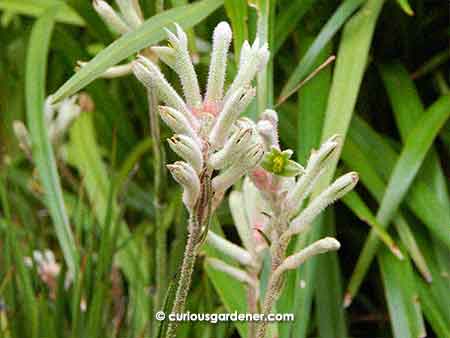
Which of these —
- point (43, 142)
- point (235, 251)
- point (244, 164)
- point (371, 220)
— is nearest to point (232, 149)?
point (244, 164)

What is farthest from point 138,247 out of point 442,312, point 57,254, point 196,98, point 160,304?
point 196,98

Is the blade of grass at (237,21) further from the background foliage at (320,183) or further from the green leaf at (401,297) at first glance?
the green leaf at (401,297)

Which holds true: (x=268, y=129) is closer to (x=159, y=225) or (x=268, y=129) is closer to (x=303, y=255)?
(x=303, y=255)

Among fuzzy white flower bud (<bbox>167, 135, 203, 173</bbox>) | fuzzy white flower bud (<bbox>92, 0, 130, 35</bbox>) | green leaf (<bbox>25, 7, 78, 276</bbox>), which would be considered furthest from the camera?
green leaf (<bbox>25, 7, 78, 276</bbox>)

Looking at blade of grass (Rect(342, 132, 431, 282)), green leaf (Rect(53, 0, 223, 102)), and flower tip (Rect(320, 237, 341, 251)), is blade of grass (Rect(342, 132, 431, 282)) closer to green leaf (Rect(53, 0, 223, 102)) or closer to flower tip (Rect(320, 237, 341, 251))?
green leaf (Rect(53, 0, 223, 102))

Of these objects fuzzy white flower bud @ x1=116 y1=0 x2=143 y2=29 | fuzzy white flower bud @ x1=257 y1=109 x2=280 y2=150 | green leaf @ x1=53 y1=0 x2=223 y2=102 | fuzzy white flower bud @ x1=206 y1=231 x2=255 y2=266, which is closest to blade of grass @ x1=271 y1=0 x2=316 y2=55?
green leaf @ x1=53 y1=0 x2=223 y2=102

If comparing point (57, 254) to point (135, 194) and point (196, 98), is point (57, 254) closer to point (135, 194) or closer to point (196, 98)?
point (135, 194)

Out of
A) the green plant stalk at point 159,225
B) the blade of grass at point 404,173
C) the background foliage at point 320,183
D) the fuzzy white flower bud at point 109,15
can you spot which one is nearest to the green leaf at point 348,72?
the background foliage at point 320,183
